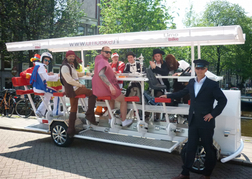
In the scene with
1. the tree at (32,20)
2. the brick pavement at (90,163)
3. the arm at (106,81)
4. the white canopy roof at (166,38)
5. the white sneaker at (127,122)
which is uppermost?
the tree at (32,20)

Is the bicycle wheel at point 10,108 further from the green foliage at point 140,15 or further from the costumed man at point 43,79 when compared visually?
the green foliage at point 140,15

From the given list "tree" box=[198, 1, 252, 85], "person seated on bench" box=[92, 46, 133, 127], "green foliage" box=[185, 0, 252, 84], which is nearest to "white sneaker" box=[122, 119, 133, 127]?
"person seated on bench" box=[92, 46, 133, 127]

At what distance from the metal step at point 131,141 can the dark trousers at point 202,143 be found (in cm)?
51

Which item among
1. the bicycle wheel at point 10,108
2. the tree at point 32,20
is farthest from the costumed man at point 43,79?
the tree at point 32,20

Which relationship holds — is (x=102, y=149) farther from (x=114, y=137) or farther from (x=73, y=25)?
(x=73, y=25)

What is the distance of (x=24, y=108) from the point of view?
37.2ft

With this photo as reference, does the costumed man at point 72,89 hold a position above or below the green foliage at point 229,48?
below

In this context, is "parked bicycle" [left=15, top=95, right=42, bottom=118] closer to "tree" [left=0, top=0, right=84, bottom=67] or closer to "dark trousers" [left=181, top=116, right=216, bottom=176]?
"tree" [left=0, top=0, right=84, bottom=67]

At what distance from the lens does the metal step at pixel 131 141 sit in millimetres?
4898

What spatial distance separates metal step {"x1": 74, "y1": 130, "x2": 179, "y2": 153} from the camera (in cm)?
490

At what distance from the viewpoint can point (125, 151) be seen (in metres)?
6.16

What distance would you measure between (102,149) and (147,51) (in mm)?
12211

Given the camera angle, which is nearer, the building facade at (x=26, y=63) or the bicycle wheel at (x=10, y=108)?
the bicycle wheel at (x=10, y=108)

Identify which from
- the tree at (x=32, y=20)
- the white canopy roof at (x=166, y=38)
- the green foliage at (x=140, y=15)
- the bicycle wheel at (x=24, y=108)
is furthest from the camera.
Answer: the green foliage at (x=140, y=15)
